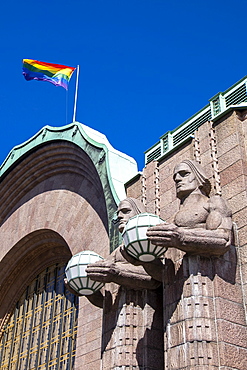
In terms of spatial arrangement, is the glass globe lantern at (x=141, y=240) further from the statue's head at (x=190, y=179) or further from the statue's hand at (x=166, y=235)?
the statue's head at (x=190, y=179)

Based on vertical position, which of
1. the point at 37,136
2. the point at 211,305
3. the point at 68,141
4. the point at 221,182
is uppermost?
the point at 37,136

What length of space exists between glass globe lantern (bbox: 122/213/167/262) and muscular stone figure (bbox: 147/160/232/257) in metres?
0.31

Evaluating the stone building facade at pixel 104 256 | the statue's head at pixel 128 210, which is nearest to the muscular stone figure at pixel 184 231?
the statue's head at pixel 128 210

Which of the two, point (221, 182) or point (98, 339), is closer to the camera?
point (221, 182)

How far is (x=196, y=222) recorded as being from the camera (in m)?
7.79

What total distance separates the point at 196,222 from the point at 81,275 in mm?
2255

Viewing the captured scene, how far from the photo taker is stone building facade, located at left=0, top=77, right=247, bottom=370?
7344 millimetres

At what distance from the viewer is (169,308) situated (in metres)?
7.75

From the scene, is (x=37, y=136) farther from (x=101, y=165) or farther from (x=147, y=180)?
(x=147, y=180)

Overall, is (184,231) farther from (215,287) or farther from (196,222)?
(215,287)

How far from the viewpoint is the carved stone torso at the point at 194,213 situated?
777 centimetres

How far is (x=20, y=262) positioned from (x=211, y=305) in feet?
31.6

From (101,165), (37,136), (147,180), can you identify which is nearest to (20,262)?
(37,136)

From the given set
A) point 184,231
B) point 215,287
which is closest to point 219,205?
point 184,231
